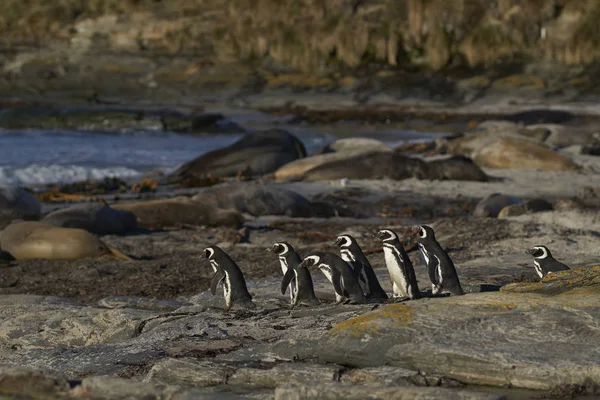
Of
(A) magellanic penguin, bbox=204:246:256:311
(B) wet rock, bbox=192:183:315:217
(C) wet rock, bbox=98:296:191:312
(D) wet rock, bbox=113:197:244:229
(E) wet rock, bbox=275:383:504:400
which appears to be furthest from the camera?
(B) wet rock, bbox=192:183:315:217

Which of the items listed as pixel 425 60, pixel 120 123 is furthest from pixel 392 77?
pixel 120 123

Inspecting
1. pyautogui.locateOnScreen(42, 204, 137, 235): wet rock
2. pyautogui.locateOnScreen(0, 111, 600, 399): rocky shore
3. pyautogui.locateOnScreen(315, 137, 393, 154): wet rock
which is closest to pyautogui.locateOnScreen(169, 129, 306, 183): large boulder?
pyautogui.locateOnScreen(0, 111, 600, 399): rocky shore

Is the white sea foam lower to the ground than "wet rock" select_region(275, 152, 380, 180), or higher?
lower

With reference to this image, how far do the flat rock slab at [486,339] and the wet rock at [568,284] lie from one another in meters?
0.10

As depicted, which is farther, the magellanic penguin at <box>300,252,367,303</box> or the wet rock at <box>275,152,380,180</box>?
the wet rock at <box>275,152,380,180</box>

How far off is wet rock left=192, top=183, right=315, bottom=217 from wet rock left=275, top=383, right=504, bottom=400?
8.94 metres

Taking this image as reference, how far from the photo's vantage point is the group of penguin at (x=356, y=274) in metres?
7.19

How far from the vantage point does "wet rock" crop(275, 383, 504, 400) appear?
16.2ft

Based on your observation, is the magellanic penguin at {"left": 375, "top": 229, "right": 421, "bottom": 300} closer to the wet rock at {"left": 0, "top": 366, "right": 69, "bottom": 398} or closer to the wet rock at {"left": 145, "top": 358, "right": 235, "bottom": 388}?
the wet rock at {"left": 145, "top": 358, "right": 235, "bottom": 388}

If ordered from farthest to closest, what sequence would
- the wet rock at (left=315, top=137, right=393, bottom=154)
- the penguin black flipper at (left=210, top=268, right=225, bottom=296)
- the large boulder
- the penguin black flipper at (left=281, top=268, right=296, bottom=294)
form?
1. the wet rock at (left=315, top=137, right=393, bottom=154)
2. the large boulder
3. the penguin black flipper at (left=210, top=268, right=225, bottom=296)
4. the penguin black flipper at (left=281, top=268, right=296, bottom=294)

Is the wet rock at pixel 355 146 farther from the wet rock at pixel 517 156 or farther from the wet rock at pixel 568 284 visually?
the wet rock at pixel 568 284

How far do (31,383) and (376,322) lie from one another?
6.55 feet

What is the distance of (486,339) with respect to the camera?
5.75 m

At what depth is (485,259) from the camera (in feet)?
32.6
